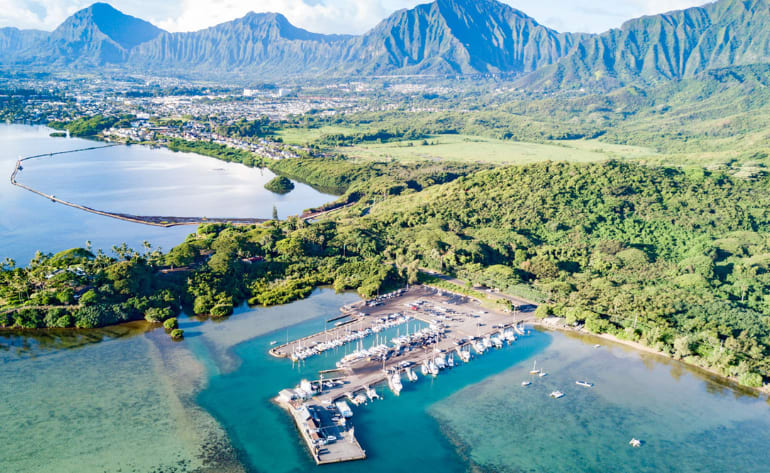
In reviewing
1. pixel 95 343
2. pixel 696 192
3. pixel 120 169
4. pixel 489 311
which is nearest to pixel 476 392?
pixel 489 311

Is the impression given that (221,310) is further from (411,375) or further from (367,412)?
(367,412)

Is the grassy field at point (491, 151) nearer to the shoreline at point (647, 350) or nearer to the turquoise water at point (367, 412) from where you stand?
the shoreline at point (647, 350)

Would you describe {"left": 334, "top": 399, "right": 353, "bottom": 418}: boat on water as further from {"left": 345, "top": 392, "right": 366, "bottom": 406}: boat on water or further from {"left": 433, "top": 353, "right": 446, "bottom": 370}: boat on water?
{"left": 433, "top": 353, "right": 446, "bottom": 370}: boat on water

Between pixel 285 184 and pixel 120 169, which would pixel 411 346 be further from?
pixel 120 169

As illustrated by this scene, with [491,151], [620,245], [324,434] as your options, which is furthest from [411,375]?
[491,151]

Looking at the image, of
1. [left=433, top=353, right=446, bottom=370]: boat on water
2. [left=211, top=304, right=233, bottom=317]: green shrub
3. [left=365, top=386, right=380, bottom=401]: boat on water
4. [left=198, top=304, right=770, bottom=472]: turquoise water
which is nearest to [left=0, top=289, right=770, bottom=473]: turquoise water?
[left=198, top=304, right=770, bottom=472]: turquoise water
